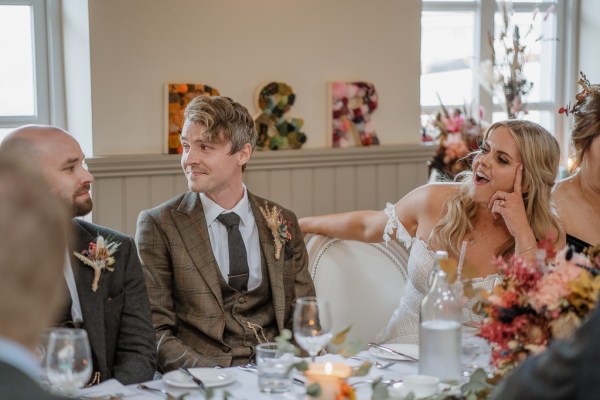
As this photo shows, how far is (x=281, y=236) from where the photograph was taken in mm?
3051

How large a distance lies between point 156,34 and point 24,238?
9.82ft

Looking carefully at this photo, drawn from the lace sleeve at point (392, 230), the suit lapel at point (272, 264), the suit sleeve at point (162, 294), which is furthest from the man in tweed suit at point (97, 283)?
the lace sleeve at point (392, 230)

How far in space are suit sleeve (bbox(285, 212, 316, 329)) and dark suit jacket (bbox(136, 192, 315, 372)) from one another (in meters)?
0.05

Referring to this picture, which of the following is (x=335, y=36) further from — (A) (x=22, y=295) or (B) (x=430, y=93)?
(A) (x=22, y=295)

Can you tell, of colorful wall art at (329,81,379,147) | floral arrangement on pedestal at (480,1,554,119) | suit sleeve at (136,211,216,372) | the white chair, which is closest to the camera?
suit sleeve at (136,211,216,372)

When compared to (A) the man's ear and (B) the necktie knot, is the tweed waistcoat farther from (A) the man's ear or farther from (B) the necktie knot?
(A) the man's ear

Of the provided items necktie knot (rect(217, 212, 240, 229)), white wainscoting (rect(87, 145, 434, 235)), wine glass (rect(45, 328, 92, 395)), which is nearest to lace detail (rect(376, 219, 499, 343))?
necktie knot (rect(217, 212, 240, 229))

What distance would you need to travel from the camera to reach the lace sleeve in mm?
3244

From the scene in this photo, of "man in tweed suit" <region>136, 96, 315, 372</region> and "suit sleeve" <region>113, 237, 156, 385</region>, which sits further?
"man in tweed suit" <region>136, 96, 315, 372</region>

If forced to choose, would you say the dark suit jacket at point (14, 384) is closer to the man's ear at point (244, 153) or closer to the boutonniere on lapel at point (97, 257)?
the boutonniere on lapel at point (97, 257)

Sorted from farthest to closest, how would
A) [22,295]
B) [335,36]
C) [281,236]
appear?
[335,36] → [281,236] → [22,295]

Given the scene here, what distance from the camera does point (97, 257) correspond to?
→ 2.63 metres

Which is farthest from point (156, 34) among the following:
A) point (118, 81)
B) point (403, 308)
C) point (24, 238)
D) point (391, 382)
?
point (24, 238)

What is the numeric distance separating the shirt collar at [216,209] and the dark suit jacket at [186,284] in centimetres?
2
